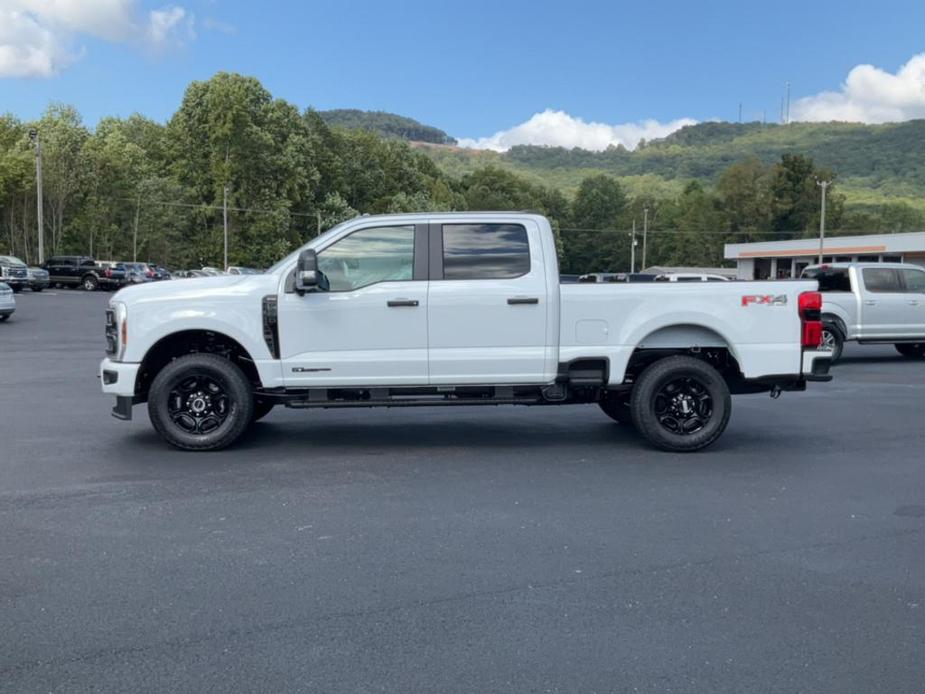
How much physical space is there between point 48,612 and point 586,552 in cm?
295

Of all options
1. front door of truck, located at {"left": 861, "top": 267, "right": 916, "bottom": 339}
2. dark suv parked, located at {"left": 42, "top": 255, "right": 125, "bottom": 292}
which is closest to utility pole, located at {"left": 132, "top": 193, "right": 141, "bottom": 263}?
dark suv parked, located at {"left": 42, "top": 255, "right": 125, "bottom": 292}

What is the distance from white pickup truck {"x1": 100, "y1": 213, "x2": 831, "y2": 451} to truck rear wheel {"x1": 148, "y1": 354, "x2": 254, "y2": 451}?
13 mm

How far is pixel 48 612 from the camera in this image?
14.1 ft

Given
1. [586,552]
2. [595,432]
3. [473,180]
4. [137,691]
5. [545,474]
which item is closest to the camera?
[137,691]

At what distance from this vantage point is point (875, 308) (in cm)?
1662

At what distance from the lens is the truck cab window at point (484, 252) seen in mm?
8078

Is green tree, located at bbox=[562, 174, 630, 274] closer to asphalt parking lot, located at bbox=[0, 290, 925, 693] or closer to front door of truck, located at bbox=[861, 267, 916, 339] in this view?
front door of truck, located at bbox=[861, 267, 916, 339]

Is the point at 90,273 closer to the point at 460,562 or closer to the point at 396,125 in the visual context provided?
the point at 460,562

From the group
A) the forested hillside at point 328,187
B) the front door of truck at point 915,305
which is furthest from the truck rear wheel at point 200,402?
the forested hillside at point 328,187

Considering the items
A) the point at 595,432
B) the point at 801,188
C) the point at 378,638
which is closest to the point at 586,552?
the point at 378,638

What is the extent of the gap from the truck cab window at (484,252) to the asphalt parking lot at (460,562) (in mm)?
1687

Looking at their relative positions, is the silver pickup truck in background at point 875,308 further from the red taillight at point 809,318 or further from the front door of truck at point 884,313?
the red taillight at point 809,318

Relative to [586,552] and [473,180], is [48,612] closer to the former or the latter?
[586,552]

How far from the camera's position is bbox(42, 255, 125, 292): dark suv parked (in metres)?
50.4
